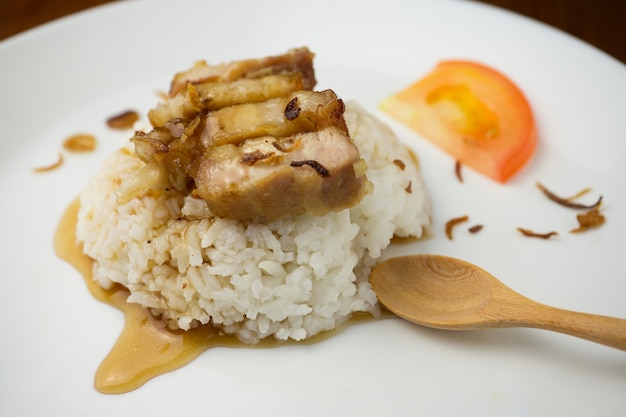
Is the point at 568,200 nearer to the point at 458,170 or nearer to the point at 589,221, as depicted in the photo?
the point at 589,221

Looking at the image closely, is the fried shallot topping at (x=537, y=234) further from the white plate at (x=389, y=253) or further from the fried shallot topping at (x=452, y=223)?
the fried shallot topping at (x=452, y=223)

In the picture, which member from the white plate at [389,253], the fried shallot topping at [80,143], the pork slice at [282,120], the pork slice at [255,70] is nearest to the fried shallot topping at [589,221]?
the white plate at [389,253]

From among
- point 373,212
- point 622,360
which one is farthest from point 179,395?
point 622,360

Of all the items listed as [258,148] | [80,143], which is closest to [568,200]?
[258,148]

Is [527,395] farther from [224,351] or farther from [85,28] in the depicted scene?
[85,28]

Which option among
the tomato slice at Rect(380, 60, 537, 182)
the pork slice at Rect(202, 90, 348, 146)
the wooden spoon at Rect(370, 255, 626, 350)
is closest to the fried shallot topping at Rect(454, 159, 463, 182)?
the tomato slice at Rect(380, 60, 537, 182)

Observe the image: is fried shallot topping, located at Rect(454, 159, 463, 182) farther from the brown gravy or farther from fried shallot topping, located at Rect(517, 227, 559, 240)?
the brown gravy
